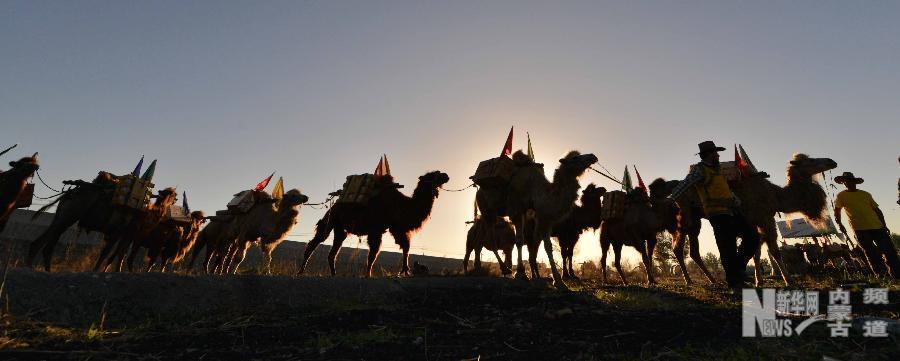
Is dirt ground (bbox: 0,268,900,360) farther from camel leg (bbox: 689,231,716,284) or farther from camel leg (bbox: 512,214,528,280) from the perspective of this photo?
camel leg (bbox: 689,231,716,284)

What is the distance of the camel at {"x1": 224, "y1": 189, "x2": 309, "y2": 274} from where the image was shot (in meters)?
11.7

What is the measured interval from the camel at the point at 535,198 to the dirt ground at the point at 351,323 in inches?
86.5

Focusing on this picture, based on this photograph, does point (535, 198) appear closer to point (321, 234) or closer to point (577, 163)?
point (577, 163)

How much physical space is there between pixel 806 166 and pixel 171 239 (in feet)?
53.6

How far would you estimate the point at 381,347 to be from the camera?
3.46 metres

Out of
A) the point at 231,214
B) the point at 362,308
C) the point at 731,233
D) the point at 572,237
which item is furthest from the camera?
the point at 572,237

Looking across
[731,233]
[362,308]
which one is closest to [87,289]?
[362,308]

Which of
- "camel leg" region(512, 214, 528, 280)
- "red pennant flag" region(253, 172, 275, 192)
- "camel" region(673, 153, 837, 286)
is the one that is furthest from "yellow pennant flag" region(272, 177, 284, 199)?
"camel" region(673, 153, 837, 286)

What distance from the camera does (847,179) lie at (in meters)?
8.32

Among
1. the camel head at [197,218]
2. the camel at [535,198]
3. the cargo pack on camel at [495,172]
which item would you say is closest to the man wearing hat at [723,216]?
the camel at [535,198]

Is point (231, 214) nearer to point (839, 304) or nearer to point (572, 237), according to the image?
point (572, 237)

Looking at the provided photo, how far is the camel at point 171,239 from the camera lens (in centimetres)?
1236

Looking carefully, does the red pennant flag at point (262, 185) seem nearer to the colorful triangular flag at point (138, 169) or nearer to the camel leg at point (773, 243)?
the colorful triangular flag at point (138, 169)

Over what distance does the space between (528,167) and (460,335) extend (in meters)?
5.94
